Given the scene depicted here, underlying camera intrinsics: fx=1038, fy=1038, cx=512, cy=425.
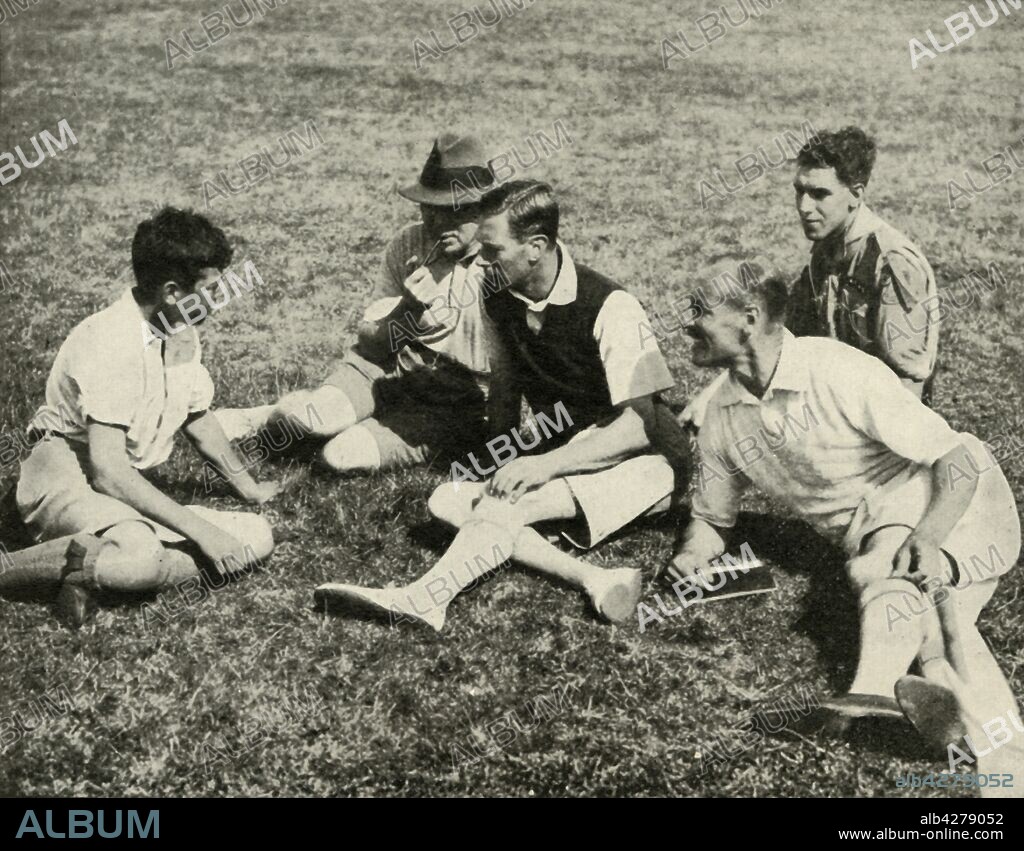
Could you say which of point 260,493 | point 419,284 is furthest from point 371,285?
point 260,493

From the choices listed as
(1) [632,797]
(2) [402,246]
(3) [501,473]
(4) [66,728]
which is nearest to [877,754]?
(1) [632,797]

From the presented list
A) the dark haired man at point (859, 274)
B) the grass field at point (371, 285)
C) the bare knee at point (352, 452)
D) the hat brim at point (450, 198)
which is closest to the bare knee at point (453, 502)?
the grass field at point (371, 285)

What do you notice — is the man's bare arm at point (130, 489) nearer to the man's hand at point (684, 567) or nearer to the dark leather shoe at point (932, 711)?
the man's hand at point (684, 567)

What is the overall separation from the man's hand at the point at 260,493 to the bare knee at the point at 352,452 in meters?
0.27

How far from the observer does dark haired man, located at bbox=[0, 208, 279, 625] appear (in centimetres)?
369

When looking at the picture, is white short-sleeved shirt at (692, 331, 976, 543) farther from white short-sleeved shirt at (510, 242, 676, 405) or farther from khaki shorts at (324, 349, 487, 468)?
khaki shorts at (324, 349, 487, 468)

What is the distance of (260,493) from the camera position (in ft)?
14.5

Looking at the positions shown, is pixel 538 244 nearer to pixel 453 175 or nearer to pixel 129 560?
pixel 453 175

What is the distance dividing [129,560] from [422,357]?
71.0 inches

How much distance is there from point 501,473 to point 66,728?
5.71 feet

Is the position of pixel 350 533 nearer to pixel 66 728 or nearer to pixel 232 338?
pixel 66 728

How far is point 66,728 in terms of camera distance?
10.9ft

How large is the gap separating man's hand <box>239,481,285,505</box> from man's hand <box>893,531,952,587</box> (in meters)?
2.51

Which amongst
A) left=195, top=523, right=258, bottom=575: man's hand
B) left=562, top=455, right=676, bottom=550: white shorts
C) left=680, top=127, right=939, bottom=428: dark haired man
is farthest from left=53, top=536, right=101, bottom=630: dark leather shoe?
left=680, top=127, right=939, bottom=428: dark haired man
